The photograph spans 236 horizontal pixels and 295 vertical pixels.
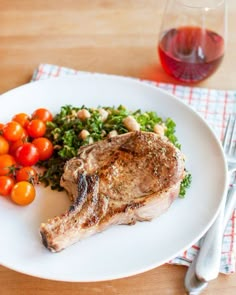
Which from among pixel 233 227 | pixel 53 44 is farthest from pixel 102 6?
pixel 233 227

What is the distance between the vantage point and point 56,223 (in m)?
1.69

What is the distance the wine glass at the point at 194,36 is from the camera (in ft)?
7.99

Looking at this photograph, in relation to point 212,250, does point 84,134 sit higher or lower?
higher

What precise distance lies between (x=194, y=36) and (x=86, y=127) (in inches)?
32.0

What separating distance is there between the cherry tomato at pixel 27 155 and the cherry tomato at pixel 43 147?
0.03m

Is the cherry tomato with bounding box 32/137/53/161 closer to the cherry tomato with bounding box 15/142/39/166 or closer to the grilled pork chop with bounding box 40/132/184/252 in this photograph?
the cherry tomato with bounding box 15/142/39/166

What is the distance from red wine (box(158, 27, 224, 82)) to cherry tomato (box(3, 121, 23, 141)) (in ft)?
2.90

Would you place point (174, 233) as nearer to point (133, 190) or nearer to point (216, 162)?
point (133, 190)

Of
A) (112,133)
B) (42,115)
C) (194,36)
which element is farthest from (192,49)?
(42,115)

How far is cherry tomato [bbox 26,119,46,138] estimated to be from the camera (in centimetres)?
211

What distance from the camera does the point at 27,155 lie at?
2.00 m

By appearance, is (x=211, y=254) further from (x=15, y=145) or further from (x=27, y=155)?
(x=15, y=145)

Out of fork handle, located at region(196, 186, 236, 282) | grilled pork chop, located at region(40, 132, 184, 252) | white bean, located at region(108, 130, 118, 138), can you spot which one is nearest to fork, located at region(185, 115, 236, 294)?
fork handle, located at region(196, 186, 236, 282)

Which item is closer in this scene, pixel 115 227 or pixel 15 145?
pixel 115 227
